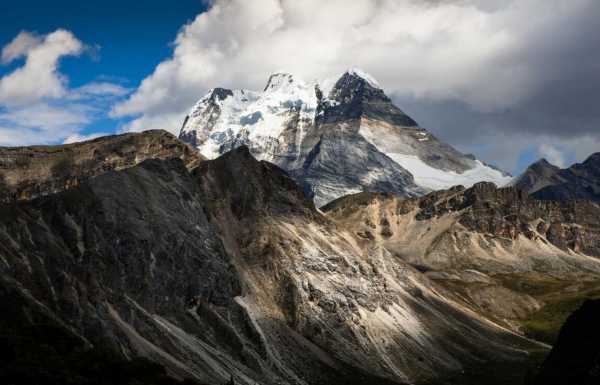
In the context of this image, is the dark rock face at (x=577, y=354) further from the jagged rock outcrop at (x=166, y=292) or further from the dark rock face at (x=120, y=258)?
the dark rock face at (x=120, y=258)

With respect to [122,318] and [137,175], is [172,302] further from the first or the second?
[137,175]

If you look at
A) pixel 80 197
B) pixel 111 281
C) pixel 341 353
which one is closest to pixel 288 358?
pixel 341 353

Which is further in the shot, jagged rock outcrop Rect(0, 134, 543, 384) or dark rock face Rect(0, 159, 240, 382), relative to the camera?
jagged rock outcrop Rect(0, 134, 543, 384)

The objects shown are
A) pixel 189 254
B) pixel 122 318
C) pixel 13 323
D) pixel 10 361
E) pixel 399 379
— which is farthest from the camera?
pixel 399 379

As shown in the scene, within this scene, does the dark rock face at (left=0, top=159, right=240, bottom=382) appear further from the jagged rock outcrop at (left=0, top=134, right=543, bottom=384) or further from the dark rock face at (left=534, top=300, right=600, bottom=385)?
the dark rock face at (left=534, top=300, right=600, bottom=385)

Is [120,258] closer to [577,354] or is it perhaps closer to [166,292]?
[166,292]

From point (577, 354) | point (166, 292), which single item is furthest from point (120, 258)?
point (577, 354)

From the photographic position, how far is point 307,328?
624 ft

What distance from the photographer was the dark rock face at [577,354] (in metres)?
75.5

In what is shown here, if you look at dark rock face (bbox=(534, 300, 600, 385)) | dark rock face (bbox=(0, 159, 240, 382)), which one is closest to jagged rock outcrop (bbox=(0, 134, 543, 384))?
dark rock face (bbox=(0, 159, 240, 382))

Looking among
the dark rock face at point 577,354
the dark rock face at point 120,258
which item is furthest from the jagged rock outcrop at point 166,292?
the dark rock face at point 577,354

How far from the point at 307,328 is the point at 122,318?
6419 centimetres

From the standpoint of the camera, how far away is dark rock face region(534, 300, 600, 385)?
7550 cm

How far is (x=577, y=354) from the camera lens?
80438 mm
